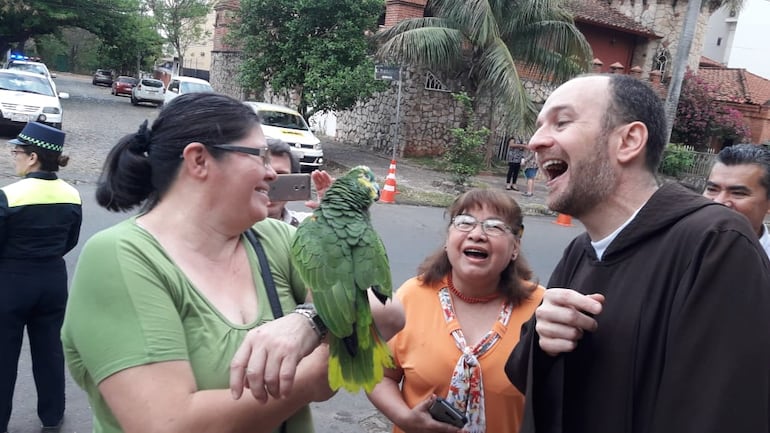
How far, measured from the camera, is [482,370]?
7.83ft

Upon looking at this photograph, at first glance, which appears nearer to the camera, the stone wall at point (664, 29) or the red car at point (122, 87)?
the stone wall at point (664, 29)

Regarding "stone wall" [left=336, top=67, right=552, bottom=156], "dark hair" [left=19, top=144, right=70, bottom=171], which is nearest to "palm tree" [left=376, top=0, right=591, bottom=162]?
"stone wall" [left=336, top=67, right=552, bottom=156]

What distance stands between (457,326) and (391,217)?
835 centimetres

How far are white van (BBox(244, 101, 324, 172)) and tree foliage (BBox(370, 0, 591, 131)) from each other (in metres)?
3.37

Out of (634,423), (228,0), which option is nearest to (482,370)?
(634,423)

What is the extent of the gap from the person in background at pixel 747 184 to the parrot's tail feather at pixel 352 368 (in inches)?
105

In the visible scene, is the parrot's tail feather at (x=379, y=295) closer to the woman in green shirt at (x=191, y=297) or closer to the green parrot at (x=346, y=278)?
the green parrot at (x=346, y=278)

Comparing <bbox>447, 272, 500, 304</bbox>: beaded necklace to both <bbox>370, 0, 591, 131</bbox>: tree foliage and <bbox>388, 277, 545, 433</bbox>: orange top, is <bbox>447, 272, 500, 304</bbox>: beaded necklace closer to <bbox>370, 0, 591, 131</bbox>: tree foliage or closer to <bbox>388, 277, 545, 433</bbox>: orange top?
<bbox>388, 277, 545, 433</bbox>: orange top

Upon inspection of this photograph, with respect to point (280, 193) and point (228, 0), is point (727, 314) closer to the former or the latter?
point (280, 193)

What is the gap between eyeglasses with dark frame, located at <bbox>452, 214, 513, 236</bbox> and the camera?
2621mm

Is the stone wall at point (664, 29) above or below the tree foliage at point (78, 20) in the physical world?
above

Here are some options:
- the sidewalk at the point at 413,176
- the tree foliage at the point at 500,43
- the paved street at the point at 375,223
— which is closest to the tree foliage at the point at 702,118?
the sidewalk at the point at 413,176

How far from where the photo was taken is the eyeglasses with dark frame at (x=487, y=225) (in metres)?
2.62

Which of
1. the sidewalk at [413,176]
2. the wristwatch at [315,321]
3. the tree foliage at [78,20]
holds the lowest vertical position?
the sidewalk at [413,176]
